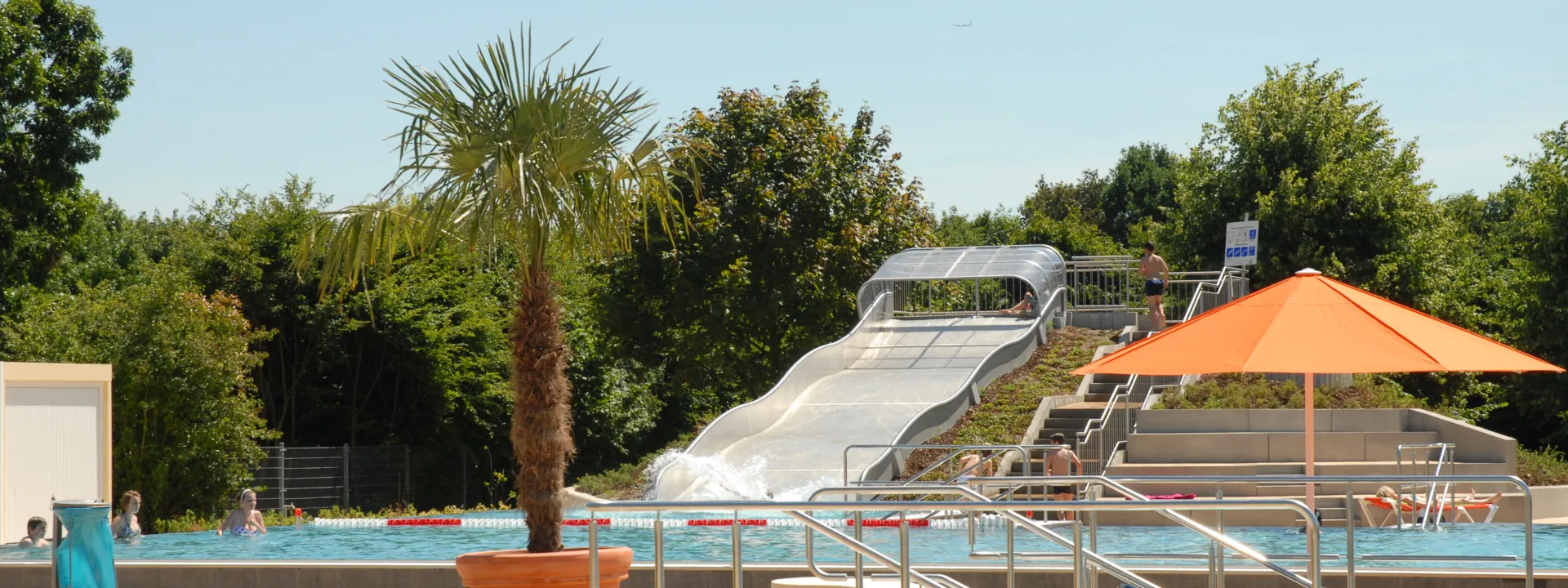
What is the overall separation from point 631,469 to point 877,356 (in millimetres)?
5798

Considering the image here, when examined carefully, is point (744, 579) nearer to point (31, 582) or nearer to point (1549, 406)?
point (31, 582)

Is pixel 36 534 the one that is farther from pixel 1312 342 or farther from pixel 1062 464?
pixel 1312 342

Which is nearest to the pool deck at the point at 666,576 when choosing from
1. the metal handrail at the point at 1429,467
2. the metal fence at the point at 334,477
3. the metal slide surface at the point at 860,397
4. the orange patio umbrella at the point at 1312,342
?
the orange patio umbrella at the point at 1312,342

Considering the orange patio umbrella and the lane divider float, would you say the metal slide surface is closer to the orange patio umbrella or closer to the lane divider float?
the lane divider float

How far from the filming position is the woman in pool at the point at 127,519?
19.8m

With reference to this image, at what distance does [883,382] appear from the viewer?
29.0m

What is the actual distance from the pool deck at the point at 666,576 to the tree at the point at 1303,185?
28101 millimetres

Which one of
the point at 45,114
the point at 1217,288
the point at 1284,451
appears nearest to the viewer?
the point at 1284,451

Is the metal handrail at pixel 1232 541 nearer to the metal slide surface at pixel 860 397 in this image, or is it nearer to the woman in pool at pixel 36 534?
the metal slide surface at pixel 860 397

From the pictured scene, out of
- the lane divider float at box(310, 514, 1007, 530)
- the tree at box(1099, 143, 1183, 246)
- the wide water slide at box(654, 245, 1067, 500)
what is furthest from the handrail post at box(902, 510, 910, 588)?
the tree at box(1099, 143, 1183, 246)

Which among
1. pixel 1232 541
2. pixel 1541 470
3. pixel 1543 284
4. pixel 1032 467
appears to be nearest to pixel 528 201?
pixel 1232 541

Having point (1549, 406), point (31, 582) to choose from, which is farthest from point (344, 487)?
point (1549, 406)

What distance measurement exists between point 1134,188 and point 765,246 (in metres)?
44.0

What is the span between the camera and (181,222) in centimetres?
6094
